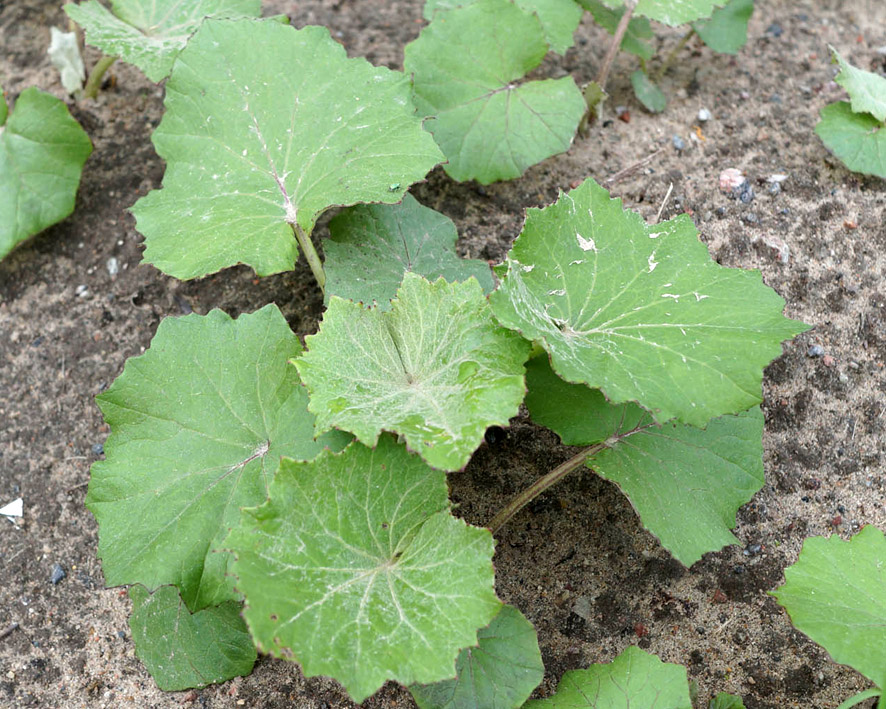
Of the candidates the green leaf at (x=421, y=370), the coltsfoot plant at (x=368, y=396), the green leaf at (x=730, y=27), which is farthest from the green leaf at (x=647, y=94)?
the green leaf at (x=421, y=370)

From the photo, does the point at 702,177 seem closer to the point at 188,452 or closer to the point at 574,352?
the point at 574,352

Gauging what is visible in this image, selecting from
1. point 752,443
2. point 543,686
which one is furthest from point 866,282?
point 543,686

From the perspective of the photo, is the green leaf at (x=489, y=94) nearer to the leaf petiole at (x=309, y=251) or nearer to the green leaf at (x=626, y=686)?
the leaf petiole at (x=309, y=251)

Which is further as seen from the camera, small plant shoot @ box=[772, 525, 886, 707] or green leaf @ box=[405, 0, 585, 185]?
green leaf @ box=[405, 0, 585, 185]

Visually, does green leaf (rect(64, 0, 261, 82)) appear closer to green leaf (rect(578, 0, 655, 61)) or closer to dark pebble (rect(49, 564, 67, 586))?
green leaf (rect(578, 0, 655, 61))

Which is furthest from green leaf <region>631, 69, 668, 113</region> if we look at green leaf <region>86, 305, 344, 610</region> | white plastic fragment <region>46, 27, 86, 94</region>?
white plastic fragment <region>46, 27, 86, 94</region>

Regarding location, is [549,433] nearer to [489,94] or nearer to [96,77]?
[489,94]
